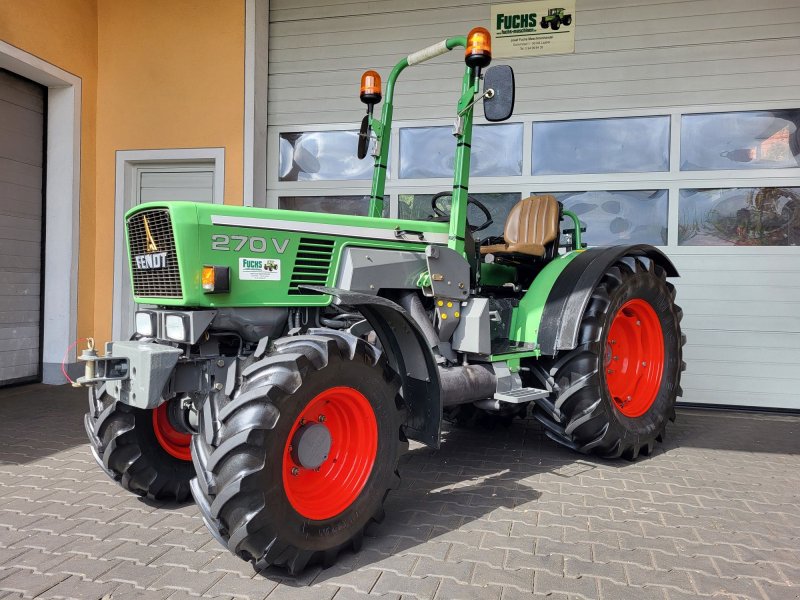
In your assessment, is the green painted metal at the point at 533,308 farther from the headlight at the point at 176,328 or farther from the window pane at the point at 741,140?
the window pane at the point at 741,140

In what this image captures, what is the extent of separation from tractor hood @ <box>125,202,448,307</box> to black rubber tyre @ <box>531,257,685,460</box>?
1.56m

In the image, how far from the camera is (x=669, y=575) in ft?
7.93

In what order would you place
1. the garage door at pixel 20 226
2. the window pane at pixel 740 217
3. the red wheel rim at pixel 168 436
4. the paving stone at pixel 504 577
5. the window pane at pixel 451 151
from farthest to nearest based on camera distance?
the window pane at pixel 451 151
the garage door at pixel 20 226
the window pane at pixel 740 217
the red wheel rim at pixel 168 436
the paving stone at pixel 504 577

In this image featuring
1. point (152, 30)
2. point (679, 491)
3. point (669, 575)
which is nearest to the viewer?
point (669, 575)

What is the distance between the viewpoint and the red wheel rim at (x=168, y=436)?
3115 mm

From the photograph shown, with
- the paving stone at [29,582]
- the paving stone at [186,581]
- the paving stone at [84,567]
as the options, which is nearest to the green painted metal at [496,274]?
the paving stone at [186,581]

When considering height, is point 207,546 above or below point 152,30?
below

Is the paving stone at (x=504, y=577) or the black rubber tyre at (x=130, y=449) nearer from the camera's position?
the paving stone at (x=504, y=577)

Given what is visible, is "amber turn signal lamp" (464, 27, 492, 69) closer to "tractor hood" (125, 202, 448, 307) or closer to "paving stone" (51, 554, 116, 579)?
"tractor hood" (125, 202, 448, 307)

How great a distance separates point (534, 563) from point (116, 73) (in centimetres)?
678

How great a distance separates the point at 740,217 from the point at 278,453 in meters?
5.09

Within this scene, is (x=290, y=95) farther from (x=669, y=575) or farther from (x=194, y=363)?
(x=669, y=575)

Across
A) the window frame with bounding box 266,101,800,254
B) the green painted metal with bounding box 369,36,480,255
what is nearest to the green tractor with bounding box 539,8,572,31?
the window frame with bounding box 266,101,800,254

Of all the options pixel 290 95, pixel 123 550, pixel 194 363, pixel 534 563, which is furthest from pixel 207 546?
pixel 290 95
